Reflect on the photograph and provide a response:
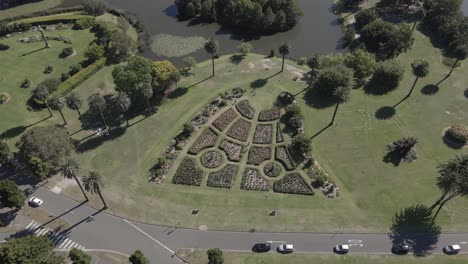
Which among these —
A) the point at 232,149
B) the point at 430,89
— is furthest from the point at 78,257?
the point at 430,89

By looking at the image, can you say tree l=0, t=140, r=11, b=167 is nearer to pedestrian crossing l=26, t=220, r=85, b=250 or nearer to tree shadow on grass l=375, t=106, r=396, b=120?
pedestrian crossing l=26, t=220, r=85, b=250

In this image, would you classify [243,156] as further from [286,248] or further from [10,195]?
[10,195]

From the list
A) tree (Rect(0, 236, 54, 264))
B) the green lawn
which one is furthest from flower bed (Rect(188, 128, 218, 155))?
the green lawn

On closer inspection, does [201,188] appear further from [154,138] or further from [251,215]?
[154,138]

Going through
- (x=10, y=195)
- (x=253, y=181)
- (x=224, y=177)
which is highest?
(x=10, y=195)

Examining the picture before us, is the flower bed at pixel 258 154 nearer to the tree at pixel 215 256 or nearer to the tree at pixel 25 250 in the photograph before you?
the tree at pixel 215 256

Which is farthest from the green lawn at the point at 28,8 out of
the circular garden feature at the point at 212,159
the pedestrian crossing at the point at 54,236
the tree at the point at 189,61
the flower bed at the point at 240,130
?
the circular garden feature at the point at 212,159

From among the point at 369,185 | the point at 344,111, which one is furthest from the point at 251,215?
the point at 344,111

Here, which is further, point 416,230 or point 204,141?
point 204,141
